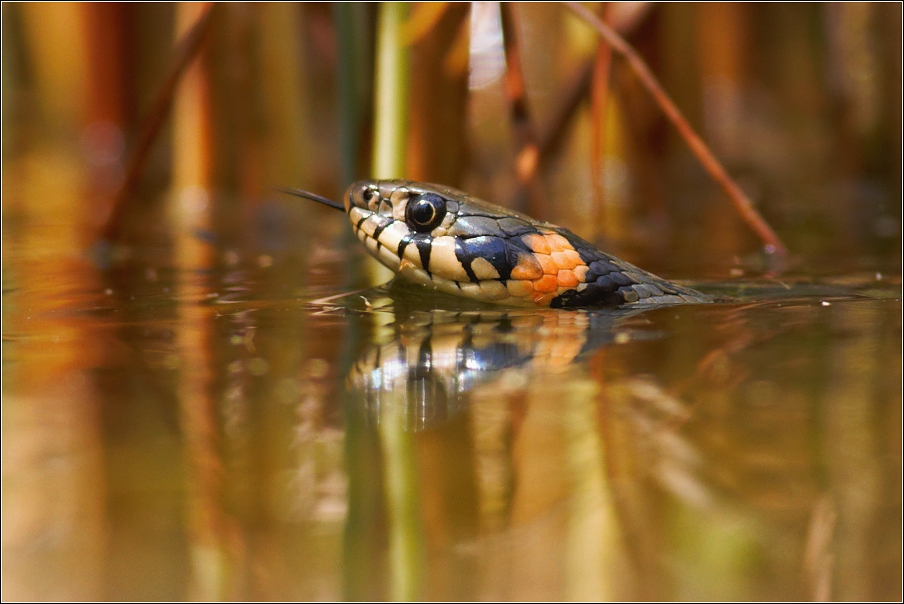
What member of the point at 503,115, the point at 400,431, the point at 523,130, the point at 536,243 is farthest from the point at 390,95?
the point at 503,115

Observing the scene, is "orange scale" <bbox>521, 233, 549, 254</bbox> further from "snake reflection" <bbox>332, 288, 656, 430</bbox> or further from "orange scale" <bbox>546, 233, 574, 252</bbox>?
"snake reflection" <bbox>332, 288, 656, 430</bbox>

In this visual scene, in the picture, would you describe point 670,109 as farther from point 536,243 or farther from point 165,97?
point 165,97

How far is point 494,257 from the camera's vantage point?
2148 mm

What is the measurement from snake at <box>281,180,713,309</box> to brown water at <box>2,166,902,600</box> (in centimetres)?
27

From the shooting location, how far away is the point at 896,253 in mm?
2963

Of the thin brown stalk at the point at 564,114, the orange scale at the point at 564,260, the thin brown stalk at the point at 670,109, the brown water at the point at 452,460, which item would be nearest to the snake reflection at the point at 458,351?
the brown water at the point at 452,460

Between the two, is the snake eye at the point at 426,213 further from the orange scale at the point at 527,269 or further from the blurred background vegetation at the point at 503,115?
the blurred background vegetation at the point at 503,115

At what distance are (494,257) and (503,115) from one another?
5.84 m

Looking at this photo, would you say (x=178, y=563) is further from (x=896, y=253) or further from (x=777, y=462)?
(x=896, y=253)

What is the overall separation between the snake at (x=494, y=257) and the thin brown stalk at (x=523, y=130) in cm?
98

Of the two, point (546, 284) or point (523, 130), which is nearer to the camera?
point (546, 284)

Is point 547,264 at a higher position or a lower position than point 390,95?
lower

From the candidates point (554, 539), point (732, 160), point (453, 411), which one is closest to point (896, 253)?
point (453, 411)

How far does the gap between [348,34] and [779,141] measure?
18.8ft
